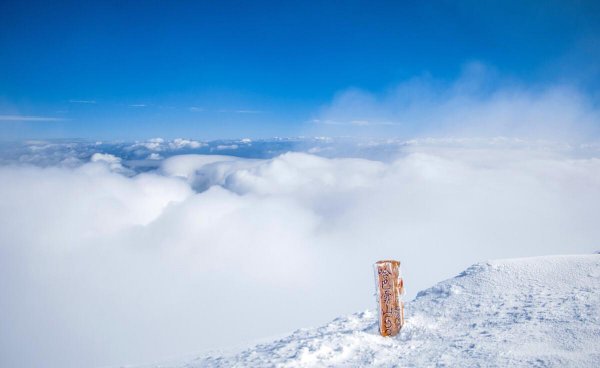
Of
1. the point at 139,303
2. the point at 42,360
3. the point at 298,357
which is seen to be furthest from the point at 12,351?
the point at 298,357

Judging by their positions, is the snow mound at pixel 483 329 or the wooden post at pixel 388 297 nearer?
the snow mound at pixel 483 329

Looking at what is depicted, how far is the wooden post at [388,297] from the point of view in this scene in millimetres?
8305

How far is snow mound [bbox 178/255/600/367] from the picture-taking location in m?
6.73

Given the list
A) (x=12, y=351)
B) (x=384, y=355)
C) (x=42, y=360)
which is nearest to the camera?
(x=384, y=355)

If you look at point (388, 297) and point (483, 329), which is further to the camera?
point (388, 297)

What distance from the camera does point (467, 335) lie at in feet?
25.5

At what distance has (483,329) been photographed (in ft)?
26.0

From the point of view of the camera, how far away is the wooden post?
27.2 ft

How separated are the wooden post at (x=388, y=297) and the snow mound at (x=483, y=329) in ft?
0.87

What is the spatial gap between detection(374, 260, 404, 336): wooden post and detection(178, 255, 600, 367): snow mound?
0.87 feet

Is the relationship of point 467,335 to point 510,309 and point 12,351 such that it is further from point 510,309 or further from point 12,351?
point 12,351

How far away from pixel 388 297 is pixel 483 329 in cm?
222

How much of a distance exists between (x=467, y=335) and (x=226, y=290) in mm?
203998

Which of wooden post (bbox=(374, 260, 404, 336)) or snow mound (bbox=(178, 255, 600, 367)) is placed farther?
wooden post (bbox=(374, 260, 404, 336))
